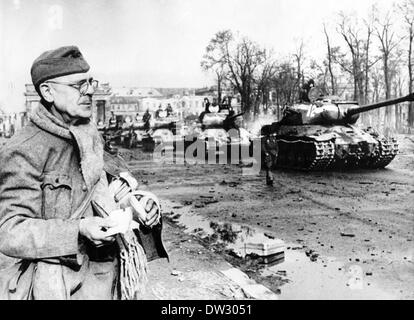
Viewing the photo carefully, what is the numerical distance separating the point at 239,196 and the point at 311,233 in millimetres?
2667

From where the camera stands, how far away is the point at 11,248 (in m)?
1.30

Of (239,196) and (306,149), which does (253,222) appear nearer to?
(239,196)

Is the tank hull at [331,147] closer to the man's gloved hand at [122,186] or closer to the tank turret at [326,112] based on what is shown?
the tank turret at [326,112]

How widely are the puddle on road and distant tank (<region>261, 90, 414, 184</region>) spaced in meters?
4.88

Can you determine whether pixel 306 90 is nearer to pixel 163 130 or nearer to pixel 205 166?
pixel 205 166

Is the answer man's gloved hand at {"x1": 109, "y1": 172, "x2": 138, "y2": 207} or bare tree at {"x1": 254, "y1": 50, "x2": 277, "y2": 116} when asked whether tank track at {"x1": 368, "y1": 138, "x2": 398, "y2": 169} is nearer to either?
bare tree at {"x1": 254, "y1": 50, "x2": 277, "y2": 116}

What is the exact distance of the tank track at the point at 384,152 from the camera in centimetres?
1115

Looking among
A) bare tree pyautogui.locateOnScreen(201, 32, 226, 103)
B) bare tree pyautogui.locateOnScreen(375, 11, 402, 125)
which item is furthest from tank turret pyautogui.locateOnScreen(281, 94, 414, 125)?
bare tree pyautogui.locateOnScreen(201, 32, 226, 103)

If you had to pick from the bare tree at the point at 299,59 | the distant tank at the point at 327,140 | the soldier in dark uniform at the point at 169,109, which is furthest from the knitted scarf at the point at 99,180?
the soldier in dark uniform at the point at 169,109

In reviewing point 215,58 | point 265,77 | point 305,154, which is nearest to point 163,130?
point 305,154

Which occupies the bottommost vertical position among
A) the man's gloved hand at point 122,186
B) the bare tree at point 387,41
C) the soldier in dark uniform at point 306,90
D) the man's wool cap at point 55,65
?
the man's gloved hand at point 122,186

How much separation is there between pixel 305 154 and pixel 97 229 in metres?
10.2

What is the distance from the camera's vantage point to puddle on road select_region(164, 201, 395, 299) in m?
3.89
